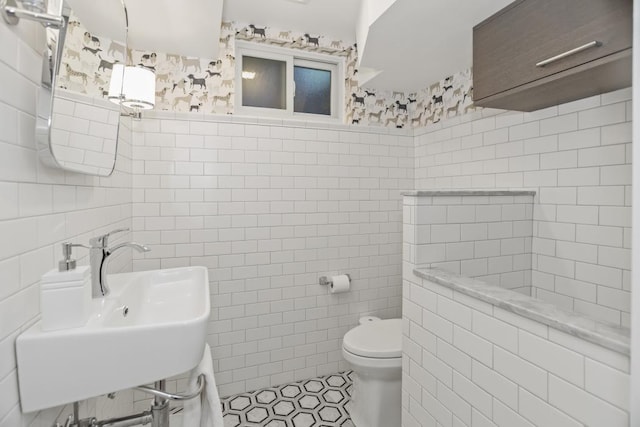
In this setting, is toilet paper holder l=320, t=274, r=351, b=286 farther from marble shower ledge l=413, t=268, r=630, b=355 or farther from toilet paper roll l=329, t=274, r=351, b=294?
marble shower ledge l=413, t=268, r=630, b=355

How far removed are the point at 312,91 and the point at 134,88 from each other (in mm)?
1375

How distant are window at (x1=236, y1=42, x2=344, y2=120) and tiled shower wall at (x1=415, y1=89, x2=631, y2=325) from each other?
1.21m

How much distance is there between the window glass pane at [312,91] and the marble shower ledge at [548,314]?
5.90 feet

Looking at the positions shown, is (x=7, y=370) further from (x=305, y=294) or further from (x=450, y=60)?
(x=450, y=60)

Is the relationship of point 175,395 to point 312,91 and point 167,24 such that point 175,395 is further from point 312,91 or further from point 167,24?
point 312,91

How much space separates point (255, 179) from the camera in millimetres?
2244

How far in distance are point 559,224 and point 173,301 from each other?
1.94 metres

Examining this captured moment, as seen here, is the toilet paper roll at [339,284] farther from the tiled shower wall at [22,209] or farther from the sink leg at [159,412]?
the tiled shower wall at [22,209]

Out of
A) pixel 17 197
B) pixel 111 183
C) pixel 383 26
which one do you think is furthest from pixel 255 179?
pixel 17 197

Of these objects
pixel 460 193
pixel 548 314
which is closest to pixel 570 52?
pixel 460 193

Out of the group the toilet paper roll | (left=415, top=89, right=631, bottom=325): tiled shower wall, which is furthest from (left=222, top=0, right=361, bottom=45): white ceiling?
the toilet paper roll

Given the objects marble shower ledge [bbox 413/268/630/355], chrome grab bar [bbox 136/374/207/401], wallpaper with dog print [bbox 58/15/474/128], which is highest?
wallpaper with dog print [bbox 58/15/474/128]

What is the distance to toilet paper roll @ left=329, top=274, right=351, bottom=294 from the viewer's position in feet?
7.76

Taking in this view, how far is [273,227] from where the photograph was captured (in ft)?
7.54
